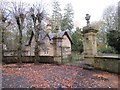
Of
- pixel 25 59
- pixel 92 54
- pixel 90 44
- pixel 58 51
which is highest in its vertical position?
pixel 90 44

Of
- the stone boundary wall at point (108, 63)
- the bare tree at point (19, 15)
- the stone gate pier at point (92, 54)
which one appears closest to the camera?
the stone boundary wall at point (108, 63)

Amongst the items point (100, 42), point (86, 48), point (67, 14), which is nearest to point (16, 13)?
point (86, 48)

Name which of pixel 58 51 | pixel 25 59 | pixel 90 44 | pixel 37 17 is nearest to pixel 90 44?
pixel 90 44

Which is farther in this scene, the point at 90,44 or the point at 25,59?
the point at 25,59

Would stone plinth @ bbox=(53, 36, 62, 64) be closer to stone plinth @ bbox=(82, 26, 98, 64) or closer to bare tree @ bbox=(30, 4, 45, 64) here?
bare tree @ bbox=(30, 4, 45, 64)

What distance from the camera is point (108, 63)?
38.5ft

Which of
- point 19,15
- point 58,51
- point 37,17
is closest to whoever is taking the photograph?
point 19,15

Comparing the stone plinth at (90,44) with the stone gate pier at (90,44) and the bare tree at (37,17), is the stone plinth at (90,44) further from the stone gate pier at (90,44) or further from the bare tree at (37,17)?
the bare tree at (37,17)

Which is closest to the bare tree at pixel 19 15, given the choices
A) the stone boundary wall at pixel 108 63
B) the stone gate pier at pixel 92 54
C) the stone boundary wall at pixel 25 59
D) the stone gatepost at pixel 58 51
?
the stone boundary wall at pixel 25 59

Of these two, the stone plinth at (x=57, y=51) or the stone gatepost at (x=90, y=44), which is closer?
the stone gatepost at (x=90, y=44)

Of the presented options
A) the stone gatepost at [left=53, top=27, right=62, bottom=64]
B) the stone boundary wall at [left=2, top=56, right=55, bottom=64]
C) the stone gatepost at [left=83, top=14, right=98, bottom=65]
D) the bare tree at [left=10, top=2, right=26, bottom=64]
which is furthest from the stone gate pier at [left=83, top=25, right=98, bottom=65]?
the bare tree at [left=10, top=2, right=26, bottom=64]

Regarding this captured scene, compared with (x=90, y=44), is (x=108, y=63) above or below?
below

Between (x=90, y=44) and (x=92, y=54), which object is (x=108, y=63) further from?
(x=90, y=44)

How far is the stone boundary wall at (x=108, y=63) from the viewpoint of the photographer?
10922mm
